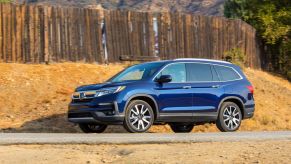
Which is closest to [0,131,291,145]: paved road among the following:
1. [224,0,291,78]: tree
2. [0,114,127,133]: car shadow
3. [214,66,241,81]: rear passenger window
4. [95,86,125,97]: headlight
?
[95,86,125,97]: headlight

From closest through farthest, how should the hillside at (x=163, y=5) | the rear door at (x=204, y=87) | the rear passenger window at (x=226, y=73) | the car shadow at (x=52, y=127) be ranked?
the rear door at (x=204, y=87) < the rear passenger window at (x=226, y=73) < the car shadow at (x=52, y=127) < the hillside at (x=163, y=5)

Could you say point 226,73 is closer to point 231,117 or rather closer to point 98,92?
point 231,117

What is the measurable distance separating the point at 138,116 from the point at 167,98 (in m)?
0.85

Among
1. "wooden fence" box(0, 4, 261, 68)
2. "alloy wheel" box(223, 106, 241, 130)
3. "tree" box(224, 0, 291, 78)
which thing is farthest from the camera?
"tree" box(224, 0, 291, 78)

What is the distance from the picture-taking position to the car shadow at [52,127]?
16.1 meters

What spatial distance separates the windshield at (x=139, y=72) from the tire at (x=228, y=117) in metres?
1.87

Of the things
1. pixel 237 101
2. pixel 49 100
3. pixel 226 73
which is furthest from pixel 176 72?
pixel 49 100

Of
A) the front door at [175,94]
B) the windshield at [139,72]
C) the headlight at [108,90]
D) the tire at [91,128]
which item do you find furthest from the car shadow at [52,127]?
the headlight at [108,90]

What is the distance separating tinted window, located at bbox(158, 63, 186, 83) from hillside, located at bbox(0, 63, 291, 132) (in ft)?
10.3

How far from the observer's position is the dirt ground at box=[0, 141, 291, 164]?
9125 millimetres

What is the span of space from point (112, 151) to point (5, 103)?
9189mm

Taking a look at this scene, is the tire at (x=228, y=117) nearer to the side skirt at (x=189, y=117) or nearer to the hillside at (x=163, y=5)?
the side skirt at (x=189, y=117)

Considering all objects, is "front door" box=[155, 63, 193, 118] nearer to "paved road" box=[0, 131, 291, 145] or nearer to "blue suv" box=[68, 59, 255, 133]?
"blue suv" box=[68, 59, 255, 133]

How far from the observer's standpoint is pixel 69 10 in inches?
872
